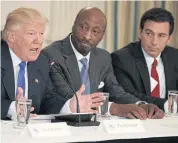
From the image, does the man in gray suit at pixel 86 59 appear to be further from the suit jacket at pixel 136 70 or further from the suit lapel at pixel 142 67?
the suit lapel at pixel 142 67

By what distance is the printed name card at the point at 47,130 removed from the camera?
Answer: 2.45 m

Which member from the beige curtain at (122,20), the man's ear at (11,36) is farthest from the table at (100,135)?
the beige curtain at (122,20)

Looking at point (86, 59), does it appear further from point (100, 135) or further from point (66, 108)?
point (100, 135)

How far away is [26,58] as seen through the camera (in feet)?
11.0

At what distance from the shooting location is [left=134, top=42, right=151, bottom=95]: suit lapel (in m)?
4.09

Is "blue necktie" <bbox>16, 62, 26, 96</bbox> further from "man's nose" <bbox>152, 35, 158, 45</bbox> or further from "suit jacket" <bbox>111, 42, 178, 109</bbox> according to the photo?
"man's nose" <bbox>152, 35, 158, 45</bbox>

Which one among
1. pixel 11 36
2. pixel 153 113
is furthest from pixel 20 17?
pixel 153 113

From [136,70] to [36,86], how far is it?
108 cm

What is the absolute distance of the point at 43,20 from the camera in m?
3.40

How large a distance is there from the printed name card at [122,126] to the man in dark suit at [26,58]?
67cm

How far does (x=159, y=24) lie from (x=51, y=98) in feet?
4.24

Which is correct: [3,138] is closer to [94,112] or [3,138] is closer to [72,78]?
[94,112]

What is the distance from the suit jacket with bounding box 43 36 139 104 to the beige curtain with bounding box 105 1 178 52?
1.60 m

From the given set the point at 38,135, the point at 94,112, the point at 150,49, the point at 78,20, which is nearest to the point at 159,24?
the point at 150,49
